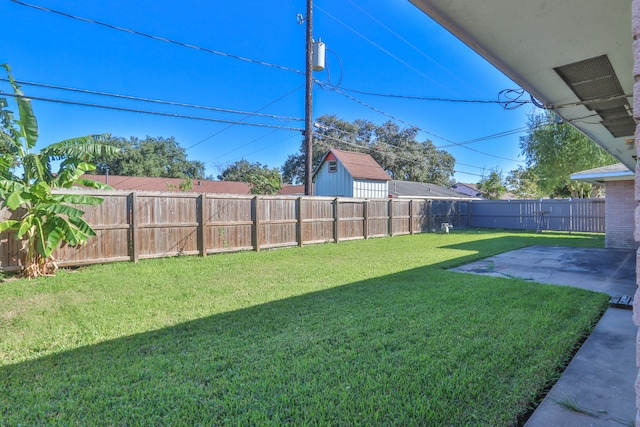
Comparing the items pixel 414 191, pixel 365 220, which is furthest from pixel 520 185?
pixel 365 220

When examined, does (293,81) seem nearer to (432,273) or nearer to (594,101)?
(432,273)

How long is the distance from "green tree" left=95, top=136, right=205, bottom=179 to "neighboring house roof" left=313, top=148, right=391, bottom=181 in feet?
51.5

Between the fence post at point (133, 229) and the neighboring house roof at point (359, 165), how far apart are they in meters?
16.3

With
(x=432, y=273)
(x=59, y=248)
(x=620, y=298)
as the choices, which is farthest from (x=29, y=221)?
(x=620, y=298)

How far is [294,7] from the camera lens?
1345 centimetres

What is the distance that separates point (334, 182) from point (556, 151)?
12.9 m

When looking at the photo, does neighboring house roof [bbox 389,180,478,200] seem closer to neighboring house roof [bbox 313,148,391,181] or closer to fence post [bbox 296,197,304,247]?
neighboring house roof [bbox 313,148,391,181]

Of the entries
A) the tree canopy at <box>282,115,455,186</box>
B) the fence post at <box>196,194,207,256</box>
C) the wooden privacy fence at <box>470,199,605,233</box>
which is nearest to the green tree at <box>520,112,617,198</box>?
the wooden privacy fence at <box>470,199,605,233</box>

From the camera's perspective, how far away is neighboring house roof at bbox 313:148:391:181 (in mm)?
23312

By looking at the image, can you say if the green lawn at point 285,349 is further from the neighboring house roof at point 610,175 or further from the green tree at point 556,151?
the green tree at point 556,151

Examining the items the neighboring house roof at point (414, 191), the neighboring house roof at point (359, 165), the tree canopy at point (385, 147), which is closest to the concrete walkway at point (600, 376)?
the neighboring house roof at point (359, 165)

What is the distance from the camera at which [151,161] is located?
34750mm

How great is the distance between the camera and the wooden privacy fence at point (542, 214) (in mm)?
16219

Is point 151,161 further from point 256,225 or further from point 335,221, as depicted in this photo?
Answer: point 256,225
